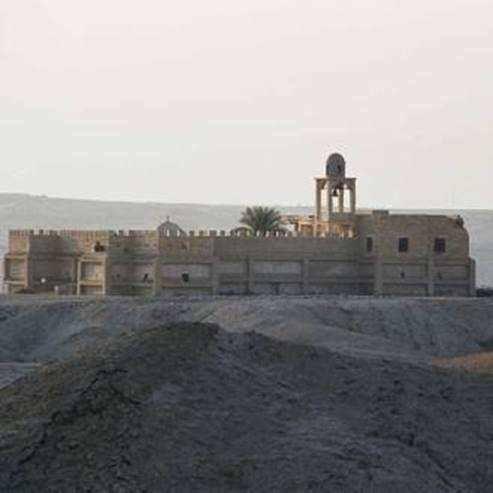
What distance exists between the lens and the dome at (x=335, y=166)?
76.6 m

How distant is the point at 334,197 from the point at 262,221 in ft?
19.4

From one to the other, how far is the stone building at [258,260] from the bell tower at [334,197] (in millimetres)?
141

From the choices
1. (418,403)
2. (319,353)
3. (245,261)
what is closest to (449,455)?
(418,403)

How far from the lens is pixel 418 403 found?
2597 cm

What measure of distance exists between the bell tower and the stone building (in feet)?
0.46

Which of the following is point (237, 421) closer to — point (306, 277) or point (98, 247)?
point (306, 277)

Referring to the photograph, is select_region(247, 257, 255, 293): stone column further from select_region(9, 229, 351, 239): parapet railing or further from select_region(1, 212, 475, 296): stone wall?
select_region(9, 229, 351, 239): parapet railing

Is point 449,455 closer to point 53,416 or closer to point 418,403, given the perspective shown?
point 418,403

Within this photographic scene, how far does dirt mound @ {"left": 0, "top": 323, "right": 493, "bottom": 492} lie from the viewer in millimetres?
21953

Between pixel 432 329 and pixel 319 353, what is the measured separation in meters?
36.1

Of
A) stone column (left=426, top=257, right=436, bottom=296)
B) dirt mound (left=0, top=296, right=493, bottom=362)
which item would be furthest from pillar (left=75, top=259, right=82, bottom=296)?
stone column (left=426, top=257, right=436, bottom=296)

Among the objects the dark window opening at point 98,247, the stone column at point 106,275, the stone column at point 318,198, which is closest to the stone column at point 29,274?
the dark window opening at point 98,247

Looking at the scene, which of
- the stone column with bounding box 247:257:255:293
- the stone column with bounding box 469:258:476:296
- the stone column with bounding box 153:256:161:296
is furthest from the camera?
the stone column with bounding box 469:258:476:296

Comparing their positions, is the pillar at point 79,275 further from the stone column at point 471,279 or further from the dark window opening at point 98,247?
the stone column at point 471,279
